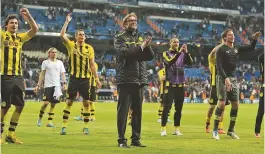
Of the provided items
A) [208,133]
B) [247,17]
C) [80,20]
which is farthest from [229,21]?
[208,133]

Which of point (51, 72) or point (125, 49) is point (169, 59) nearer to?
point (125, 49)

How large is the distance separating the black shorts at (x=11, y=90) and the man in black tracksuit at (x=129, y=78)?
6.29 feet

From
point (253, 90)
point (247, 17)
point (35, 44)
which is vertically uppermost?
point (247, 17)

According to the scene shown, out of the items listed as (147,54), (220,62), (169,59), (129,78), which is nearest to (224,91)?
(220,62)

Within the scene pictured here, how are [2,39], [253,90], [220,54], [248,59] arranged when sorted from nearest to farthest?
[2,39], [220,54], [253,90], [248,59]

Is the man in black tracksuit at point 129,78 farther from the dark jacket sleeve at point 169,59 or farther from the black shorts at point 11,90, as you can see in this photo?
the dark jacket sleeve at point 169,59

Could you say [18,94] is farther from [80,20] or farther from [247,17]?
[247,17]

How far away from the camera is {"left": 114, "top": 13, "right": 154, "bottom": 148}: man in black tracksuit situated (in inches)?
400

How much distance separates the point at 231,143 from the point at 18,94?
14.9ft

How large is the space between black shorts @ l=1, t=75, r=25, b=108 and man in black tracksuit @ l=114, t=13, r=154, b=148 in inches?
75.4

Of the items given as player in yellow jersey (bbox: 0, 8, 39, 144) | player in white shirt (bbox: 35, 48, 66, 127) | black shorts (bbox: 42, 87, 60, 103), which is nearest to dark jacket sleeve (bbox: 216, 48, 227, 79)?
player in yellow jersey (bbox: 0, 8, 39, 144)

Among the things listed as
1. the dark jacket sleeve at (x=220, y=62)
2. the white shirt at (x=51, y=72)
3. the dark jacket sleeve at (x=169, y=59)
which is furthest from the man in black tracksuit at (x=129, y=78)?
the white shirt at (x=51, y=72)

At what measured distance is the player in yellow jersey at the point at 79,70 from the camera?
13289 mm

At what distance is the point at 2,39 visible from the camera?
1030 centimetres
